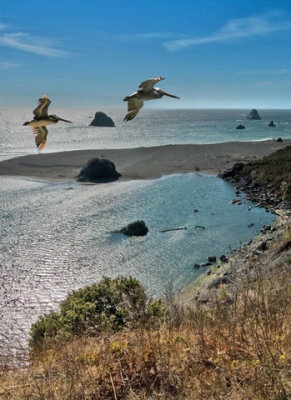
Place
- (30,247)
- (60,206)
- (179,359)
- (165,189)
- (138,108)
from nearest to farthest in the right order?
1. (138,108)
2. (179,359)
3. (30,247)
4. (60,206)
5. (165,189)

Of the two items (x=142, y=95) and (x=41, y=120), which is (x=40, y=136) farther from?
(x=142, y=95)

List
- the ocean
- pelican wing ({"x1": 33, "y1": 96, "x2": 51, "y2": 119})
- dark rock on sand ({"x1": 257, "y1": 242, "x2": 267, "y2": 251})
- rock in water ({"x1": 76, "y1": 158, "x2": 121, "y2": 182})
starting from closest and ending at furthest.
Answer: pelican wing ({"x1": 33, "y1": 96, "x2": 51, "y2": 119}) → the ocean → dark rock on sand ({"x1": 257, "y1": 242, "x2": 267, "y2": 251}) → rock in water ({"x1": 76, "y1": 158, "x2": 121, "y2": 182})

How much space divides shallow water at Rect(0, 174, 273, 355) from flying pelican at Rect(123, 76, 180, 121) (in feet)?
35.7

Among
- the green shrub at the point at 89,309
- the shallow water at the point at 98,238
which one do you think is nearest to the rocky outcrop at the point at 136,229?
the shallow water at the point at 98,238

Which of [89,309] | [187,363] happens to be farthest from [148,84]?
[89,309]

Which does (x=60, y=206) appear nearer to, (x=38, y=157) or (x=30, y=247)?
(x=30, y=247)

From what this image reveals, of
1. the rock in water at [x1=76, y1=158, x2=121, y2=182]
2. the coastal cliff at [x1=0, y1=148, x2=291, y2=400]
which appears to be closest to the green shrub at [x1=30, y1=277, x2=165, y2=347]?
the coastal cliff at [x1=0, y1=148, x2=291, y2=400]

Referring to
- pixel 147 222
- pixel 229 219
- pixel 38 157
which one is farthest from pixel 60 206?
pixel 38 157

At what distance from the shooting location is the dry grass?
12.6 feet

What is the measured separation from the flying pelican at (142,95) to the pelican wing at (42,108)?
1.45ft

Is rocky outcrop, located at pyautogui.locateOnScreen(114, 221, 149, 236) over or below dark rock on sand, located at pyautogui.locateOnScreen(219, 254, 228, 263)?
over

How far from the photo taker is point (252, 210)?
94.6 ft

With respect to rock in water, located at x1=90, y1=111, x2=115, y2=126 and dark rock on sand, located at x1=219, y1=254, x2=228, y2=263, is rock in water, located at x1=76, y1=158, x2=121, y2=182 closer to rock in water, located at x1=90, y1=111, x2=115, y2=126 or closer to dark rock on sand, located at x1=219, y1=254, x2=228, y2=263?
dark rock on sand, located at x1=219, y1=254, x2=228, y2=263

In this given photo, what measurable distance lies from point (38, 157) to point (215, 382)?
55423mm
